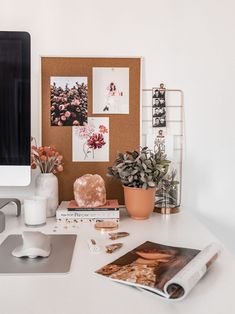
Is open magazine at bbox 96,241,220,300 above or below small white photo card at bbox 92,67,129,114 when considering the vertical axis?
below

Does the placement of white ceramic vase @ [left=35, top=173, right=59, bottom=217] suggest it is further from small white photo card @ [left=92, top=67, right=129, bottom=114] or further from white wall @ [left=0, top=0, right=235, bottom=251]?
small white photo card @ [left=92, top=67, right=129, bottom=114]

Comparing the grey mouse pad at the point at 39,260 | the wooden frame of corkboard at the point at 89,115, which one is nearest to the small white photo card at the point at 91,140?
the wooden frame of corkboard at the point at 89,115

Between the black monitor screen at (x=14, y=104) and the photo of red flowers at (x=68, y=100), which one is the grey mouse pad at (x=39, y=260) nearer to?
the black monitor screen at (x=14, y=104)

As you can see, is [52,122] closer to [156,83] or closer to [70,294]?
[156,83]

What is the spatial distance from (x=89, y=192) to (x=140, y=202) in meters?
0.16

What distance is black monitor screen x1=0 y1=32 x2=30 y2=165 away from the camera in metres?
0.94

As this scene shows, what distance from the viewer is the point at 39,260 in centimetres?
67

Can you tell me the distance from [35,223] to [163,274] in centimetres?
47

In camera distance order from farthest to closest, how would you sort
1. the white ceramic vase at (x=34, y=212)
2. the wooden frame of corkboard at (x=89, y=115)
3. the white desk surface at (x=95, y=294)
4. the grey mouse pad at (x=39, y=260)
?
the wooden frame of corkboard at (x=89, y=115) < the white ceramic vase at (x=34, y=212) < the grey mouse pad at (x=39, y=260) < the white desk surface at (x=95, y=294)

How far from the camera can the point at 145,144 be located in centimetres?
119

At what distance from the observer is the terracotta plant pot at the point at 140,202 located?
38.1 inches

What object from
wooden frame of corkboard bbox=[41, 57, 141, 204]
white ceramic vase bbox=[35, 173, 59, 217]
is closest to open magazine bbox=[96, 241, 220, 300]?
white ceramic vase bbox=[35, 173, 59, 217]

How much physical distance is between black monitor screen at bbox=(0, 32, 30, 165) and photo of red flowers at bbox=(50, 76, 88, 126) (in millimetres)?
213

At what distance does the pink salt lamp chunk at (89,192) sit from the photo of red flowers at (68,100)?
0.87 feet
